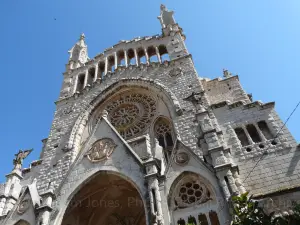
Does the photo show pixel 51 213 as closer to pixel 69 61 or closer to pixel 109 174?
pixel 109 174

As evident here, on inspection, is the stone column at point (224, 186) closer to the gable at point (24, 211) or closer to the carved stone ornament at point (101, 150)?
the carved stone ornament at point (101, 150)

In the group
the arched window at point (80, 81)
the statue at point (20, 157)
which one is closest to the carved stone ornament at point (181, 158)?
the statue at point (20, 157)

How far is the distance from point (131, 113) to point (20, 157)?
6.76 metres

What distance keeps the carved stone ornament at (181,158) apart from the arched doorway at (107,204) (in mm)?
2790

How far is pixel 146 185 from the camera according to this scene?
1027 cm

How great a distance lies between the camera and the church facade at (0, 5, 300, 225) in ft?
31.4

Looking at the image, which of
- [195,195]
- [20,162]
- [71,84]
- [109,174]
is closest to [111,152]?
[109,174]

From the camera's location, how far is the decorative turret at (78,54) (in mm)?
23000

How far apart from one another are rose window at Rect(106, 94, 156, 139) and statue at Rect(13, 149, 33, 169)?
5.15 m

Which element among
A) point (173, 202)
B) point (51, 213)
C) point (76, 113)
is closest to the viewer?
point (173, 202)

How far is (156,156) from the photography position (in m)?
11.2

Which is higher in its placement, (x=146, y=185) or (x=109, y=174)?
(x=109, y=174)

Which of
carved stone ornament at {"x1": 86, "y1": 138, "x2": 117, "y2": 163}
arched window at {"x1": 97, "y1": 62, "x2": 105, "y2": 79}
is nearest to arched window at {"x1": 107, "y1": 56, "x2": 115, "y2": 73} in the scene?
arched window at {"x1": 97, "y1": 62, "x2": 105, "y2": 79}

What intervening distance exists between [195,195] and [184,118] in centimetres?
488
